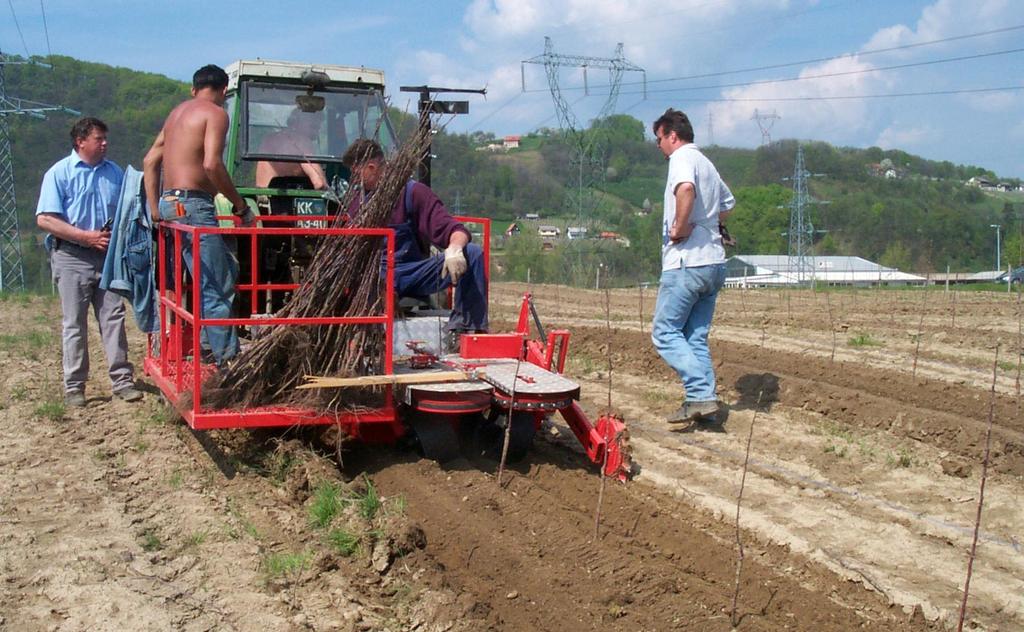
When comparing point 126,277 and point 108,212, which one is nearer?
point 126,277

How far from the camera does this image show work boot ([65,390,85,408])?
681cm

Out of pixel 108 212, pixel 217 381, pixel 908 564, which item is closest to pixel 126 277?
pixel 108 212

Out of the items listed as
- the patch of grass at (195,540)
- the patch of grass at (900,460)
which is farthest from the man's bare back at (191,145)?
the patch of grass at (900,460)

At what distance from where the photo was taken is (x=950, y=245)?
178 ft

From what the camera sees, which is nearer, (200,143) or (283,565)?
(283,565)

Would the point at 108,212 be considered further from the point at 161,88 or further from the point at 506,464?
Answer: the point at 161,88

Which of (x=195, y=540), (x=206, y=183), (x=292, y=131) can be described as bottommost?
(x=195, y=540)

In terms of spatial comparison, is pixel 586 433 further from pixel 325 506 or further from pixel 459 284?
pixel 325 506

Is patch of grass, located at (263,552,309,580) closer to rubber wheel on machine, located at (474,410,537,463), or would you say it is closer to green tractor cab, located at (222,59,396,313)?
rubber wheel on machine, located at (474,410,537,463)

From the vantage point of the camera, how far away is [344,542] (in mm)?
4152

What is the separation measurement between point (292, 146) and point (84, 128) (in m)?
1.62

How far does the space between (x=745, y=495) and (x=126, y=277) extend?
4.26 m

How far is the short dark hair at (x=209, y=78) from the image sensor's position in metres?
5.99

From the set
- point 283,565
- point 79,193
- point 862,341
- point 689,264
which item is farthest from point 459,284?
point 862,341
